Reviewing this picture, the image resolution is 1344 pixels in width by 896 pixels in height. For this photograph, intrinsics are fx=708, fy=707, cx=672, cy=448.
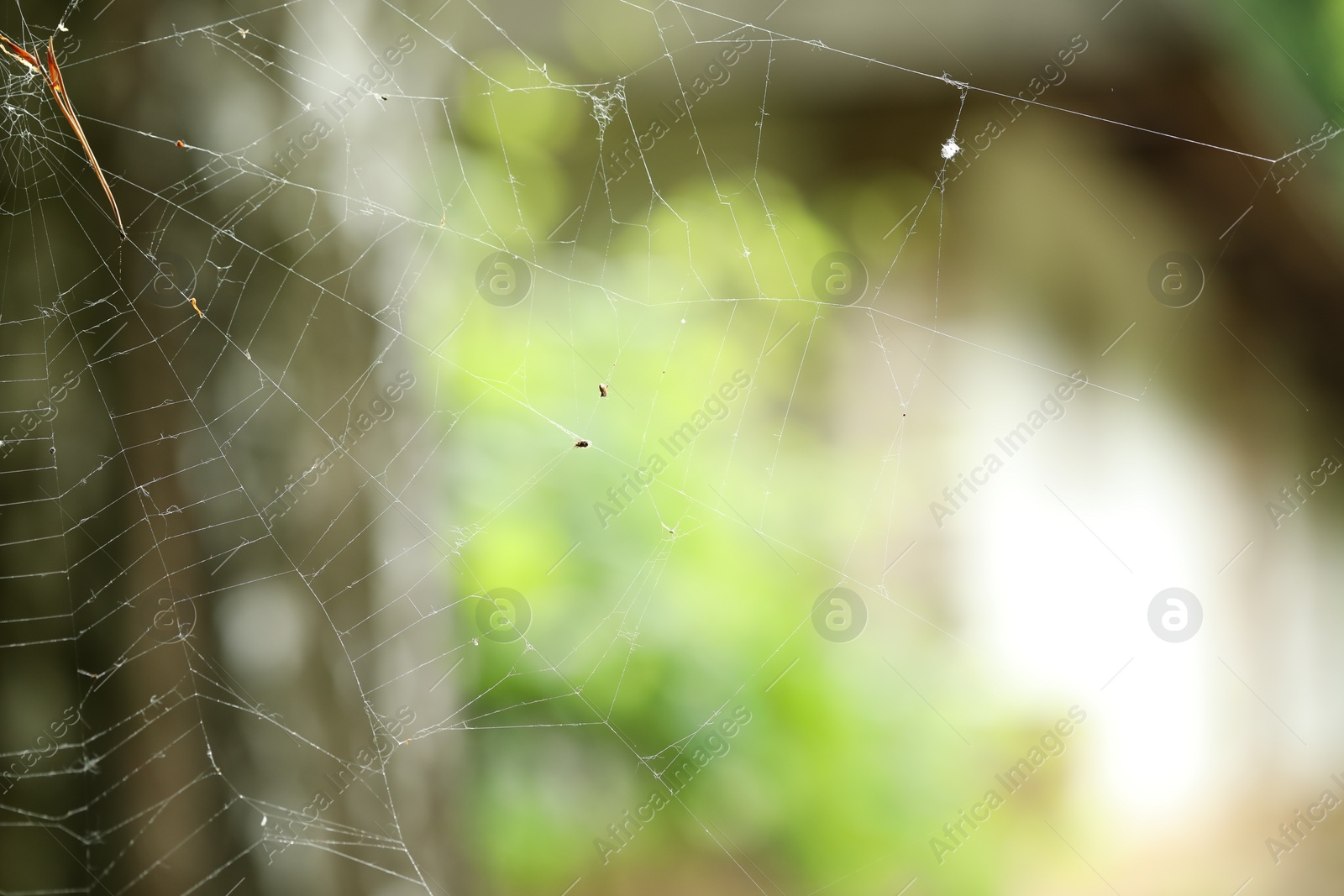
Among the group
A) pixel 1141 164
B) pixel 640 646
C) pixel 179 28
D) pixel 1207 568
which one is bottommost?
pixel 640 646

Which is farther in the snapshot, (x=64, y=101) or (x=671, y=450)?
(x=671, y=450)

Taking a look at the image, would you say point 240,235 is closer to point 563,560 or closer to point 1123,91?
point 563,560

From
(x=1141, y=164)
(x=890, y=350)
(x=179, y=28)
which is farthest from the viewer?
(x=890, y=350)

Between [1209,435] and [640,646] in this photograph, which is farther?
[1209,435]

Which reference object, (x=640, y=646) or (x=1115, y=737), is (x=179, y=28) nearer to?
(x=640, y=646)

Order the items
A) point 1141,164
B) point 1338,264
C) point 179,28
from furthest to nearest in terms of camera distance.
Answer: point 1141,164
point 1338,264
point 179,28

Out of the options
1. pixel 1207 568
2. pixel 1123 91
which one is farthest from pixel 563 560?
pixel 1207 568

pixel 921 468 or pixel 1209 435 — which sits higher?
pixel 1209 435
